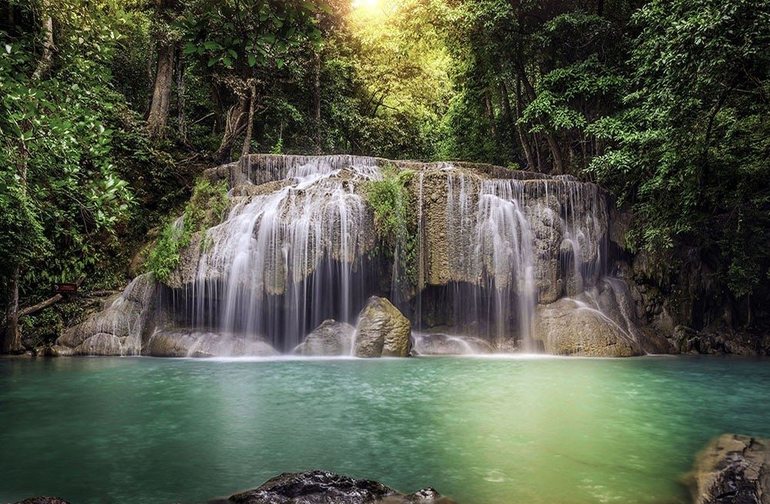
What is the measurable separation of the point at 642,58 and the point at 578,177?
13.7 feet

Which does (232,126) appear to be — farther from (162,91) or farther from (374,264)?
(374,264)

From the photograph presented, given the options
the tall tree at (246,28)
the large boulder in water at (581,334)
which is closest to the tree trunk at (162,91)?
the large boulder in water at (581,334)

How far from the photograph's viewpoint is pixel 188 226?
13.8 metres

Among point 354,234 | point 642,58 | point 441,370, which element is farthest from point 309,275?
point 642,58

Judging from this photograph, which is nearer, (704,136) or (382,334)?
(704,136)

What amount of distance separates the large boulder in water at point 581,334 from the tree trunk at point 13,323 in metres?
12.5

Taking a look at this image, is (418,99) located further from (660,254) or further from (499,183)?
(660,254)

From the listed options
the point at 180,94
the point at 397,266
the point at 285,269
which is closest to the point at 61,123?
the point at 285,269

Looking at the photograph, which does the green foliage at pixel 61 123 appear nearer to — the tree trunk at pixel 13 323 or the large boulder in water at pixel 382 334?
the tree trunk at pixel 13 323

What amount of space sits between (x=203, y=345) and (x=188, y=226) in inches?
134

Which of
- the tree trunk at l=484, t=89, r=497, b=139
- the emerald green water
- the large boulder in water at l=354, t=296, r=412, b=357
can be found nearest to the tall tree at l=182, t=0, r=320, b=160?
the emerald green water

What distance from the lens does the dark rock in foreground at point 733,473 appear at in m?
3.86

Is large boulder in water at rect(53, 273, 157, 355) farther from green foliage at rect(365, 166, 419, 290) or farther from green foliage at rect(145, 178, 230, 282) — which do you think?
green foliage at rect(365, 166, 419, 290)

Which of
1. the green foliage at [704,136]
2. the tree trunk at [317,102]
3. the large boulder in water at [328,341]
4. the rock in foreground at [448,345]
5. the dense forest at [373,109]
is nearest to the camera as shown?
the dense forest at [373,109]
